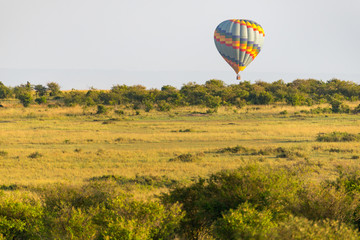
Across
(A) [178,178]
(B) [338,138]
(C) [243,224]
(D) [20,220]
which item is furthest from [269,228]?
(B) [338,138]

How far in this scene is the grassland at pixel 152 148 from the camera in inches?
765

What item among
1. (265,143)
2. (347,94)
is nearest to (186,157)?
(265,143)

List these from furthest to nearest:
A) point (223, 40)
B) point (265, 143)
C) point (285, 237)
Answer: point (223, 40) < point (265, 143) < point (285, 237)

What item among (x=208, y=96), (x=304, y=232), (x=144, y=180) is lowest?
(x=144, y=180)

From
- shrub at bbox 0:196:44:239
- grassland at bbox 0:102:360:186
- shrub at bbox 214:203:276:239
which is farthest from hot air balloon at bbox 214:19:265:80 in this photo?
shrub at bbox 214:203:276:239

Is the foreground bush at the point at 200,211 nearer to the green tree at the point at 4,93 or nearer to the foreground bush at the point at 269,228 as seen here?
the foreground bush at the point at 269,228

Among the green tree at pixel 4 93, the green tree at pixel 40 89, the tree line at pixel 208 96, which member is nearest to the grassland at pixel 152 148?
the tree line at pixel 208 96

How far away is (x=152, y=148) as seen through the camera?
90.7ft

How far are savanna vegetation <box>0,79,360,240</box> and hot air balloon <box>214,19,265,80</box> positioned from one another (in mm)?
6033

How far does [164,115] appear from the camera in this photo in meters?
53.8

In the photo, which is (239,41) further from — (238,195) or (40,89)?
(40,89)

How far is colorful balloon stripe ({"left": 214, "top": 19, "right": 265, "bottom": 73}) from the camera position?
51000 mm

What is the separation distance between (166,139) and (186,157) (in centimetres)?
935

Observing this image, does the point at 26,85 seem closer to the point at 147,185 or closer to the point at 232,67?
the point at 232,67
